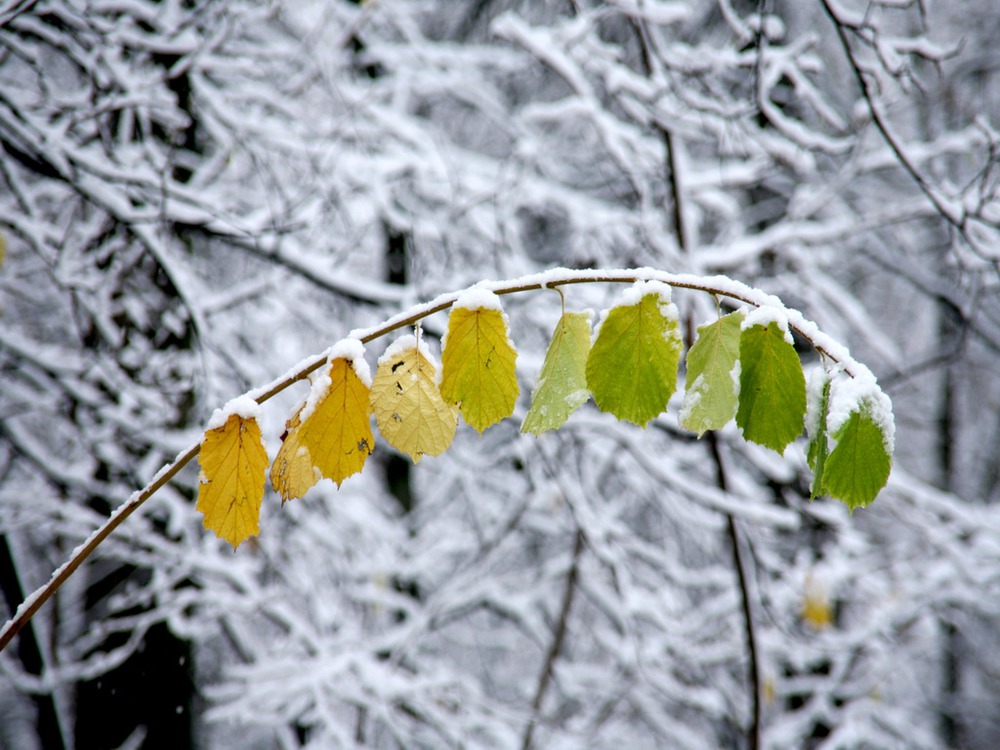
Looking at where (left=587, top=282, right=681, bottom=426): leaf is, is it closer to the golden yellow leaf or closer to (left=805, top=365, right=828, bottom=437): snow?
(left=805, top=365, right=828, bottom=437): snow

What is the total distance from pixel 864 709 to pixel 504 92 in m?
5.08

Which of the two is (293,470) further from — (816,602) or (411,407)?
(816,602)

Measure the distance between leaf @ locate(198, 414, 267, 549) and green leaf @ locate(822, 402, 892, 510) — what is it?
624 millimetres

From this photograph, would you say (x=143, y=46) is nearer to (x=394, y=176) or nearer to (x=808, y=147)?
(x=394, y=176)

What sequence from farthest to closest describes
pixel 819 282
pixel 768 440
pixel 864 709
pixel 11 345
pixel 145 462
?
pixel 864 709 < pixel 819 282 < pixel 145 462 < pixel 11 345 < pixel 768 440

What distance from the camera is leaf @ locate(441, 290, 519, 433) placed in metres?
0.70

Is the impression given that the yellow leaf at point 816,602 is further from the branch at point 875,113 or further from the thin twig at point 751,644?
the branch at point 875,113

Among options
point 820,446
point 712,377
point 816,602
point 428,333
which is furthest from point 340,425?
point 816,602

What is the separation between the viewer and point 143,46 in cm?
213

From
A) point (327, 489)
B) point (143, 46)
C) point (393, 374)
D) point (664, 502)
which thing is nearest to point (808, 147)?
point (664, 502)

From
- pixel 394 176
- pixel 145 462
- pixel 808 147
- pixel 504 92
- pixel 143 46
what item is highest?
pixel 504 92

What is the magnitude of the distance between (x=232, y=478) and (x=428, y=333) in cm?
166

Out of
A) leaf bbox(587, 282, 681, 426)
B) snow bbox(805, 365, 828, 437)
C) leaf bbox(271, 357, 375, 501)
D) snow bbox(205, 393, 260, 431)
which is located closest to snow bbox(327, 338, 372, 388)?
leaf bbox(271, 357, 375, 501)

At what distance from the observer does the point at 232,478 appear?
0.72m
